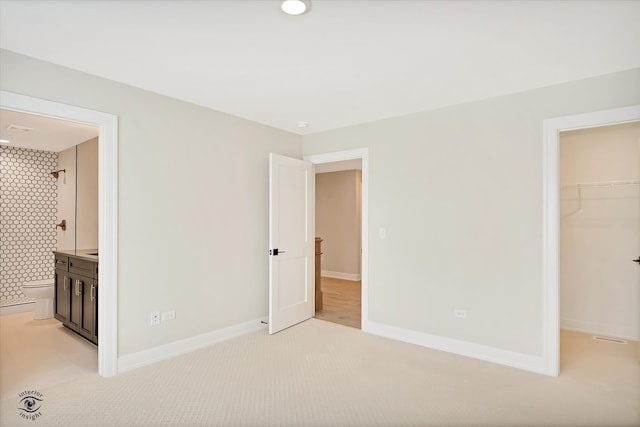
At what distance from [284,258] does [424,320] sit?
67.0 inches

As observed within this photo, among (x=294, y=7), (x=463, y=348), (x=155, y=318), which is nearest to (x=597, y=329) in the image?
(x=463, y=348)

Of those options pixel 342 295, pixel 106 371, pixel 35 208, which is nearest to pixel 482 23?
pixel 106 371

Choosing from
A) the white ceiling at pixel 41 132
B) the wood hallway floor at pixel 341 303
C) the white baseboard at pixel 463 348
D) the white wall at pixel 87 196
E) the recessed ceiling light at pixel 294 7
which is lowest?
the wood hallway floor at pixel 341 303

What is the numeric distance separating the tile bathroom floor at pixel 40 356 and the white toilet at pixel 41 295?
0.16 metres

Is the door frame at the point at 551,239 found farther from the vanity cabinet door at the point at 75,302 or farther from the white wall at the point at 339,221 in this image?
the white wall at the point at 339,221

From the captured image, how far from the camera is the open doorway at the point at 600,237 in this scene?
12.9 ft

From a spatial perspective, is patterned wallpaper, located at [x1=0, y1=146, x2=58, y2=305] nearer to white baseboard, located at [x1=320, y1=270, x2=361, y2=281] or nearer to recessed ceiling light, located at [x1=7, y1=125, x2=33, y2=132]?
recessed ceiling light, located at [x1=7, y1=125, x2=33, y2=132]

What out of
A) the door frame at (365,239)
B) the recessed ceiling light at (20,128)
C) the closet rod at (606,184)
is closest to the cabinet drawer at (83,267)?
the recessed ceiling light at (20,128)

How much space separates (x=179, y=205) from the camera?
3.44 m

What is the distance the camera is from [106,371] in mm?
2910

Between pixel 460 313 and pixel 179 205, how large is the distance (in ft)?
9.62

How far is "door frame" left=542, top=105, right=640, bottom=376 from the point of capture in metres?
2.96

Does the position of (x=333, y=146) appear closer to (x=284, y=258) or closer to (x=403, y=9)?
(x=284, y=258)

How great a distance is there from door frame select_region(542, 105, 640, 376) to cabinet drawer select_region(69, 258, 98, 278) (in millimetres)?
4132
